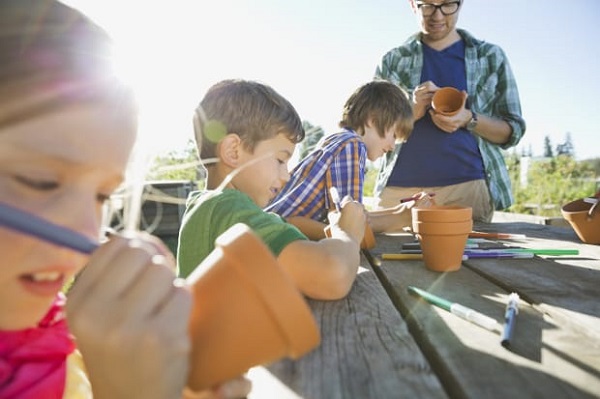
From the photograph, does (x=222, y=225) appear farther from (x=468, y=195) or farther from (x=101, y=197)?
(x=468, y=195)

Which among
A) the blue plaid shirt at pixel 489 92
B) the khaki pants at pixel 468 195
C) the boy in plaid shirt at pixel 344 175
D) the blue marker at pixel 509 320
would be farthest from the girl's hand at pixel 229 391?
the blue plaid shirt at pixel 489 92

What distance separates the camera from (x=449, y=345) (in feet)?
2.58

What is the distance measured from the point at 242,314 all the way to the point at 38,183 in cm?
34

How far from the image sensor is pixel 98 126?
0.68 m

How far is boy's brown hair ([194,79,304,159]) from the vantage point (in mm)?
1845

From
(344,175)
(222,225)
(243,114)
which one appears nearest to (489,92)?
(344,175)

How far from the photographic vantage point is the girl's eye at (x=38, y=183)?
60 centimetres

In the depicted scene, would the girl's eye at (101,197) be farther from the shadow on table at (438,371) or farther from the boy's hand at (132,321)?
the shadow on table at (438,371)

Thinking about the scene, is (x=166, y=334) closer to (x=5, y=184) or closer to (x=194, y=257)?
(x=5, y=184)

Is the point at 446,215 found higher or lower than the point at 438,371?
higher

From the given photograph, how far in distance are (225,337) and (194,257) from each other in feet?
3.18

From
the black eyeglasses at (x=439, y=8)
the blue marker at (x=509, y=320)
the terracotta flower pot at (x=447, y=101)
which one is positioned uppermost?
the black eyeglasses at (x=439, y=8)

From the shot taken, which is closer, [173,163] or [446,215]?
[446,215]

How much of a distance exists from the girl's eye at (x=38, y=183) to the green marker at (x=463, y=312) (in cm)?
77
